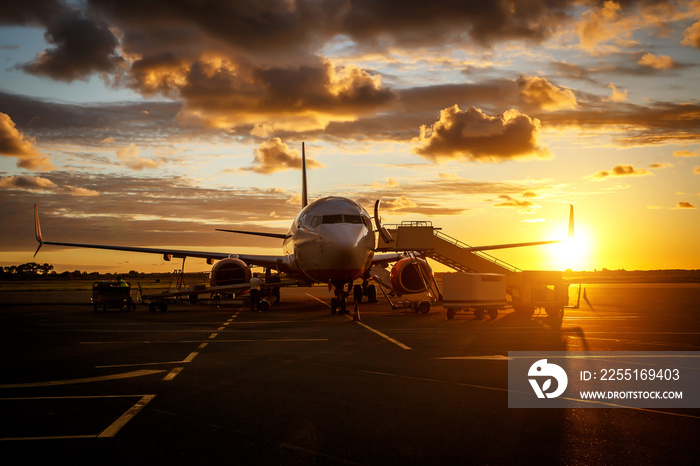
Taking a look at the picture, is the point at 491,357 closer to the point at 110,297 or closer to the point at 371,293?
the point at 110,297

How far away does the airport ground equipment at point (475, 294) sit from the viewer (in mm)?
23969

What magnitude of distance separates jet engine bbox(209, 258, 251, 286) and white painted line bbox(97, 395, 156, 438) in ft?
85.8

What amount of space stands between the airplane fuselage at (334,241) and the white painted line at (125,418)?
16302 millimetres

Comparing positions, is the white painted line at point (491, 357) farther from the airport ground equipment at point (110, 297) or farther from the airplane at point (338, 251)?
the airport ground equipment at point (110, 297)

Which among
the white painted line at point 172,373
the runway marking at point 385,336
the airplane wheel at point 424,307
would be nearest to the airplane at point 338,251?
the airplane wheel at point 424,307

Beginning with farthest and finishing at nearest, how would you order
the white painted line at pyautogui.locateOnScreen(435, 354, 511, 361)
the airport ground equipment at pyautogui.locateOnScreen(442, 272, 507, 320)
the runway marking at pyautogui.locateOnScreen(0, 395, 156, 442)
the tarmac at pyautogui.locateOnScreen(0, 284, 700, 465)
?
the airport ground equipment at pyautogui.locateOnScreen(442, 272, 507, 320) < the white painted line at pyautogui.locateOnScreen(435, 354, 511, 361) < the runway marking at pyautogui.locateOnScreen(0, 395, 156, 442) < the tarmac at pyautogui.locateOnScreen(0, 284, 700, 465)

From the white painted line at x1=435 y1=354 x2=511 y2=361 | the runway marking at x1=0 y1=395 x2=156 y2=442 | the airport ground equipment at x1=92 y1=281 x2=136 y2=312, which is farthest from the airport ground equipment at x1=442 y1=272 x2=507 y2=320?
the airport ground equipment at x1=92 y1=281 x2=136 y2=312

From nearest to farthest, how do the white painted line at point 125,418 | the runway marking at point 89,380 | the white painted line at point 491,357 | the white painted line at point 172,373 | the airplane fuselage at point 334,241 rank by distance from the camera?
the white painted line at point 125,418
the runway marking at point 89,380
the white painted line at point 172,373
the white painted line at point 491,357
the airplane fuselage at point 334,241

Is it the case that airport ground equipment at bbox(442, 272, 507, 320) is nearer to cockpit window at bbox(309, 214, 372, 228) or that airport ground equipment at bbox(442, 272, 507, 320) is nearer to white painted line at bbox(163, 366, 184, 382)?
cockpit window at bbox(309, 214, 372, 228)

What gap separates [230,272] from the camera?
1391 inches

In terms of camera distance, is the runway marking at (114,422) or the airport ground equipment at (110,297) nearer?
the runway marking at (114,422)

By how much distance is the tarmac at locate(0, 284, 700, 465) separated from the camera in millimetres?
6176

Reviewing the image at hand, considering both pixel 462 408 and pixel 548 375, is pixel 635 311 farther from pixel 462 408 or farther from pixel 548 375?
pixel 462 408

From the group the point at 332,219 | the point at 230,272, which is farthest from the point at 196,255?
the point at 332,219
